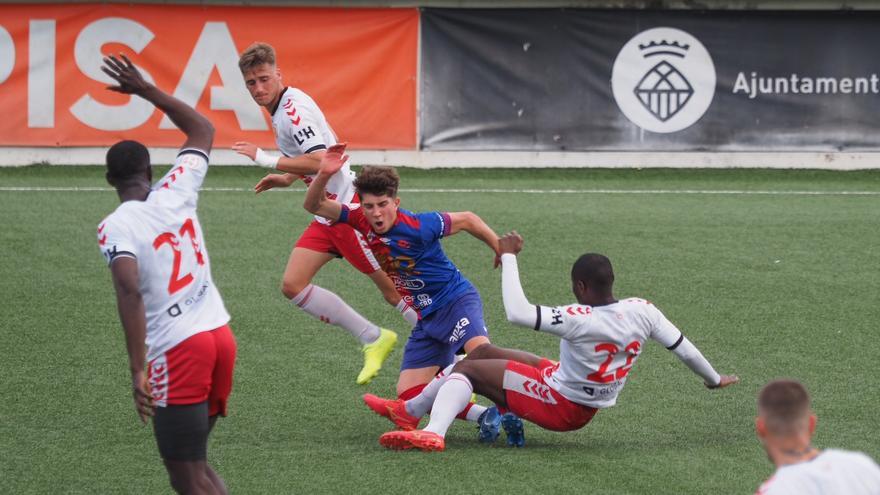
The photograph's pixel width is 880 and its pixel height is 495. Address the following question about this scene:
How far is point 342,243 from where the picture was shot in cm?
896

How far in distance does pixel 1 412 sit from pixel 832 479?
5.47 m

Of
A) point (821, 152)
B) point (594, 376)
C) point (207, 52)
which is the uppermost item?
point (207, 52)

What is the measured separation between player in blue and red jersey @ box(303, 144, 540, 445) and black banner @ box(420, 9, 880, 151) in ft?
33.4

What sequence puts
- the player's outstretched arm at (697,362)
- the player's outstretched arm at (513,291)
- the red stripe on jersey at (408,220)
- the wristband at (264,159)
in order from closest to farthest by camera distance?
1. the player's outstretched arm at (513,291)
2. the player's outstretched arm at (697,362)
3. the red stripe on jersey at (408,220)
4. the wristband at (264,159)

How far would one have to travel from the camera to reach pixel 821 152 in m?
18.2

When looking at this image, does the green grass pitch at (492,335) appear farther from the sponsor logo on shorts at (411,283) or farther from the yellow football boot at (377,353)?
the sponsor logo on shorts at (411,283)

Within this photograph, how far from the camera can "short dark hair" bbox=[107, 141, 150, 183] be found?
5.43m

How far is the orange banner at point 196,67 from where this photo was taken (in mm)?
17312

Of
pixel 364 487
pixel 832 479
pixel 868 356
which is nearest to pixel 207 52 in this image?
pixel 868 356

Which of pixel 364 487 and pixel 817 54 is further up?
pixel 817 54

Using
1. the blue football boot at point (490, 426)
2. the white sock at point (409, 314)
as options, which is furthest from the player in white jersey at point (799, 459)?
the white sock at point (409, 314)

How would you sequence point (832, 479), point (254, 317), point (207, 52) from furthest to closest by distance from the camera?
point (207, 52), point (254, 317), point (832, 479)

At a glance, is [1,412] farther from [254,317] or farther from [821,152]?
[821,152]

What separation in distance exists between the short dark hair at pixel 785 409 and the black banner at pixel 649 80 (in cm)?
1398
